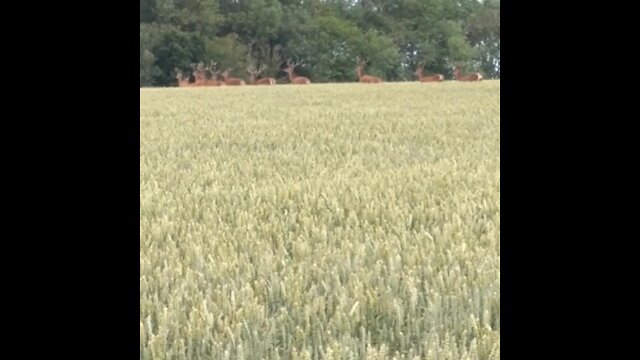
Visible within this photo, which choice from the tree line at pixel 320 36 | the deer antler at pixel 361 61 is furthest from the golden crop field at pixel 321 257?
the deer antler at pixel 361 61

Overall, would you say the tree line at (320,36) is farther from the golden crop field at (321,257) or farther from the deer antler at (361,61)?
the golden crop field at (321,257)

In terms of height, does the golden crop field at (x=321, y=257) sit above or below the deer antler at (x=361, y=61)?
below

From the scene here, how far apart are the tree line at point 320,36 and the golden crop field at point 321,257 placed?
3584cm

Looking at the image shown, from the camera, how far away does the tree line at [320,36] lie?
42.6 metres

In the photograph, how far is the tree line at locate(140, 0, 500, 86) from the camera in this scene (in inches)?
1678

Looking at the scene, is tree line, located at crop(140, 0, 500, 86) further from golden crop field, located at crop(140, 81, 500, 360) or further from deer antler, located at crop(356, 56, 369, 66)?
golden crop field, located at crop(140, 81, 500, 360)

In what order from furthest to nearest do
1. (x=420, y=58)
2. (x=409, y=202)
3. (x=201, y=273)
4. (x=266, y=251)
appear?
1. (x=420, y=58)
2. (x=409, y=202)
3. (x=266, y=251)
4. (x=201, y=273)

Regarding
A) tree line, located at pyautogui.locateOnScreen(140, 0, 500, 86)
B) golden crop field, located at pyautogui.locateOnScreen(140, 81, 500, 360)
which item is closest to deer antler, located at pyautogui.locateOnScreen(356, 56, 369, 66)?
tree line, located at pyautogui.locateOnScreen(140, 0, 500, 86)

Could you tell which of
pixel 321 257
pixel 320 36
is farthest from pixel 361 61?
pixel 321 257
